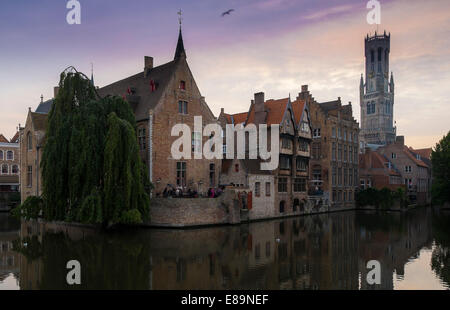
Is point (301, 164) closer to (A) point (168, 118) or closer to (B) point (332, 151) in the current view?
(B) point (332, 151)

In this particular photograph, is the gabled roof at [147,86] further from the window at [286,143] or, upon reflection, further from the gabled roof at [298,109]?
the gabled roof at [298,109]

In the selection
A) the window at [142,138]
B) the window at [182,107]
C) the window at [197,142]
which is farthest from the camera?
the window at [197,142]

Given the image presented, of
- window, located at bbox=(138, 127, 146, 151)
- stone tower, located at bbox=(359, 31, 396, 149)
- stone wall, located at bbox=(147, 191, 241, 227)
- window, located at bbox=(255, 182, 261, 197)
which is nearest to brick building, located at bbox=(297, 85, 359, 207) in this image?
window, located at bbox=(255, 182, 261, 197)

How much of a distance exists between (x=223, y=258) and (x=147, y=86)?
24.8 meters

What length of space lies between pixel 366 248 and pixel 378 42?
465 ft

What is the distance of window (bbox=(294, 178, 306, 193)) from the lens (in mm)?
47662

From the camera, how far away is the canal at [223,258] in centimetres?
1563

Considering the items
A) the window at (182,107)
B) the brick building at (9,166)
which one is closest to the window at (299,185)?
the window at (182,107)

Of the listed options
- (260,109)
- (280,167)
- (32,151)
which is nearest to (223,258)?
(280,167)

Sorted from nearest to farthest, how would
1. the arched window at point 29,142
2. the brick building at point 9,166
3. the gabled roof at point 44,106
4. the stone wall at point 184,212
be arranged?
the stone wall at point 184,212 < the arched window at point 29,142 < the gabled roof at point 44,106 < the brick building at point 9,166

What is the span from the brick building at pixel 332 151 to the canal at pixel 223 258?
2196 centimetres

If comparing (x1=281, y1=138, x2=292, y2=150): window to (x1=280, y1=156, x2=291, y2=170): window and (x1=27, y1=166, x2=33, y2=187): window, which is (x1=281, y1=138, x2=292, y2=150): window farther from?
(x1=27, y1=166, x2=33, y2=187): window
